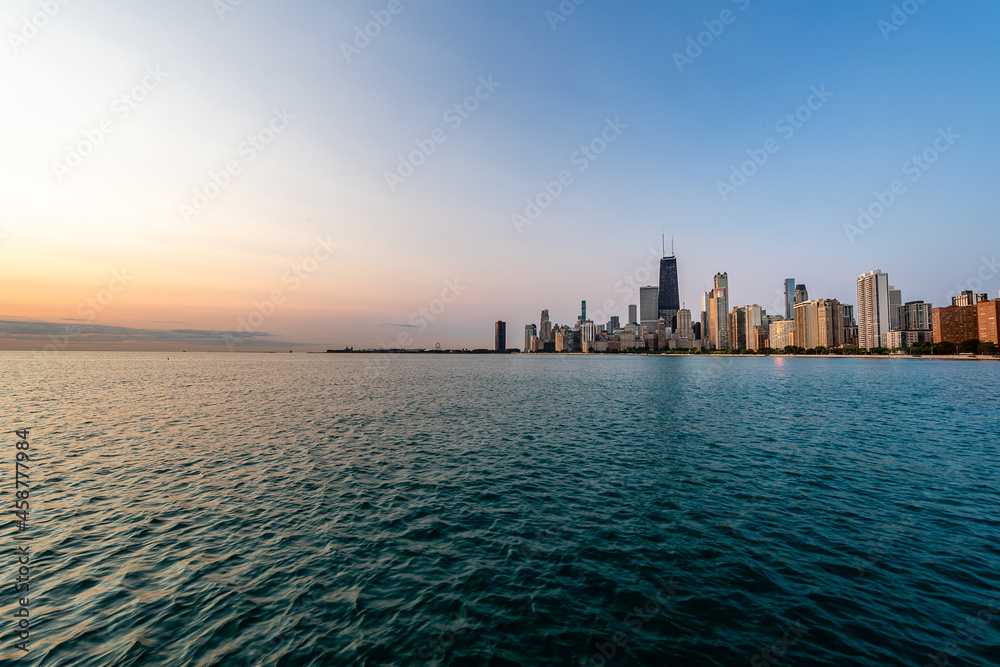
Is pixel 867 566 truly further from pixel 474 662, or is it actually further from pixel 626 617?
pixel 474 662

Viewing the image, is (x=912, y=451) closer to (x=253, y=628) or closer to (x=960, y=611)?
(x=960, y=611)

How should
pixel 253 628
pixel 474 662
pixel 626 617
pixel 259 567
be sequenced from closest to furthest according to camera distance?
1. pixel 474 662
2. pixel 253 628
3. pixel 626 617
4. pixel 259 567

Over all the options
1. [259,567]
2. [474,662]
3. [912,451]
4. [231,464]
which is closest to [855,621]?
[474,662]

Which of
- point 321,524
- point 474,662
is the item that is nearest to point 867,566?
point 474,662

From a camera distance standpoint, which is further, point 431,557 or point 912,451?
point 912,451

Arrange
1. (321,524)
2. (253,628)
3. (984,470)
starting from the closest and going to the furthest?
(253,628), (321,524), (984,470)

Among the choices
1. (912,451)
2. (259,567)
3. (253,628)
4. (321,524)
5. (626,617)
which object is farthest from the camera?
(912,451)
